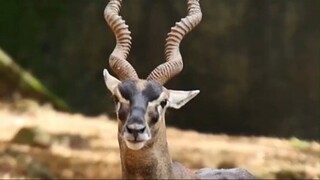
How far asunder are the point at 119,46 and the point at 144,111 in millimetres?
1078

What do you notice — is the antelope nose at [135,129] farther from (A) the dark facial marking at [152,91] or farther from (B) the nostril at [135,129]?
(A) the dark facial marking at [152,91]

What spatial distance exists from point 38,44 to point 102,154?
148 inches

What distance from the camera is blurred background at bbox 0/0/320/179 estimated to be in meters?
14.9

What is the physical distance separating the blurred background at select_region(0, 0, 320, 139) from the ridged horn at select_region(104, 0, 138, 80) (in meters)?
7.74

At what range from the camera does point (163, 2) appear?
1512 centimetres

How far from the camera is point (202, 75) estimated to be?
15.6 m

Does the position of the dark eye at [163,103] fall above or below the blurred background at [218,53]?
below

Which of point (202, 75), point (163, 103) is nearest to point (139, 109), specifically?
point (163, 103)

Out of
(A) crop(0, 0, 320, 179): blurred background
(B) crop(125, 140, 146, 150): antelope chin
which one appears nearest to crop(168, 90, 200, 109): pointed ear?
(B) crop(125, 140, 146, 150): antelope chin

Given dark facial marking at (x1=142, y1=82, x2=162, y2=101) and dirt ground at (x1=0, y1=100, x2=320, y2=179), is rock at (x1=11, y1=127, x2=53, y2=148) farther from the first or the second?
dark facial marking at (x1=142, y1=82, x2=162, y2=101)

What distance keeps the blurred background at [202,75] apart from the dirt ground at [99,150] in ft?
0.12

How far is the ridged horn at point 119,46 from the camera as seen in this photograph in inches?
245

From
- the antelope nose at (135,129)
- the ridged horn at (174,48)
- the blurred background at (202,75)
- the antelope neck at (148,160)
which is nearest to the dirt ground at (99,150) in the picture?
the blurred background at (202,75)

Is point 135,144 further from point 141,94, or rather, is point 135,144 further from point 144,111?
point 141,94
